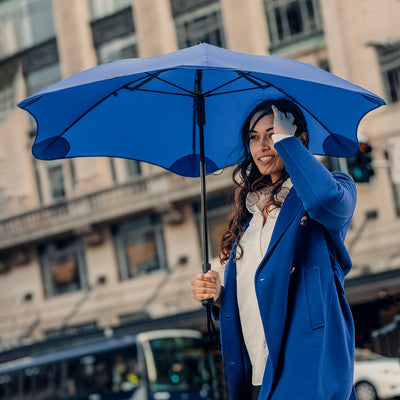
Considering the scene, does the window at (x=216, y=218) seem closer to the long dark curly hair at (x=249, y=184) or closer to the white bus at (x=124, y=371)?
the white bus at (x=124, y=371)

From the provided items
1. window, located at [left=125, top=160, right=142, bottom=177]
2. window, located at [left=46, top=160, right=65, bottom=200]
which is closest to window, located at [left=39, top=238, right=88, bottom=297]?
window, located at [left=46, top=160, right=65, bottom=200]

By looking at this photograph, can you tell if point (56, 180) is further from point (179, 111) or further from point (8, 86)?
point (179, 111)

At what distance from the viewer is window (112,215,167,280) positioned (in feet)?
90.0

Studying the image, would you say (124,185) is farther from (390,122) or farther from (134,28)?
(390,122)

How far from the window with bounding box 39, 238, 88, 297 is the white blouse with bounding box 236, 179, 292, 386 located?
86.3ft

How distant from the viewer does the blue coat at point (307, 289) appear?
2.51m

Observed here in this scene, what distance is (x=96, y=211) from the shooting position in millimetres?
28031

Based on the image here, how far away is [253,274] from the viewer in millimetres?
2848

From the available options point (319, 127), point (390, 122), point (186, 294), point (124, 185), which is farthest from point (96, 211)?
point (319, 127)

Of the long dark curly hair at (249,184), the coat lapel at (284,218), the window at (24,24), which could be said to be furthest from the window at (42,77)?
the coat lapel at (284,218)

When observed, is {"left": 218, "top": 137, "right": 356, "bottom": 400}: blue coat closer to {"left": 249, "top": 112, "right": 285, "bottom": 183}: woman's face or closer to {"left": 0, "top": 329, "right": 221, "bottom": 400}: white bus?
{"left": 249, "top": 112, "right": 285, "bottom": 183}: woman's face

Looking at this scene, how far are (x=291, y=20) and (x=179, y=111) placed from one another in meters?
22.1

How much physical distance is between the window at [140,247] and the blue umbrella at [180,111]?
23.1 m

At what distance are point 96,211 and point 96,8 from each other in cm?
794
